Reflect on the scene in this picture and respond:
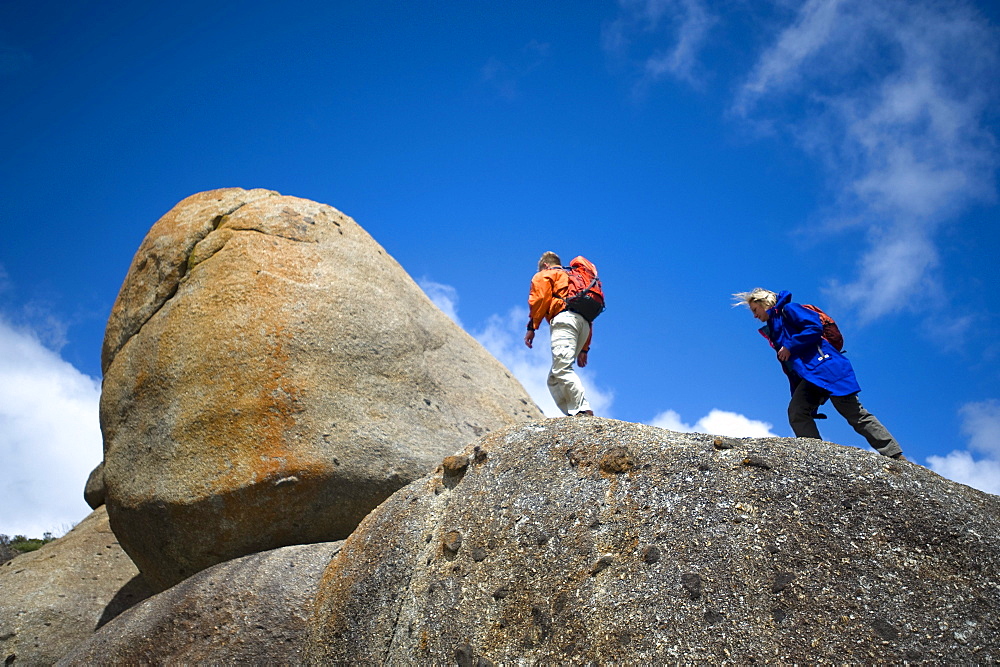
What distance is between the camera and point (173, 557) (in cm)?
618

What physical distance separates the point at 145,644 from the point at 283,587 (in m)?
0.99

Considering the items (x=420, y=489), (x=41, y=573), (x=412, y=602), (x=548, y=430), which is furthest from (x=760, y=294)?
(x=41, y=573)

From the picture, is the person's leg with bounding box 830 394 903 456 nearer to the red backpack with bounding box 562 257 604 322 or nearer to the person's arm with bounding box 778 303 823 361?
the person's arm with bounding box 778 303 823 361

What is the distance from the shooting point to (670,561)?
10.8 feet

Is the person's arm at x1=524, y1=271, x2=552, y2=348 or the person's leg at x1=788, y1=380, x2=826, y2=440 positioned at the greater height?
the person's arm at x1=524, y1=271, x2=552, y2=348

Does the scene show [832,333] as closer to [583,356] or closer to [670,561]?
[583,356]

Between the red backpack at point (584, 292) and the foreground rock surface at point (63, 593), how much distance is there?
495 cm

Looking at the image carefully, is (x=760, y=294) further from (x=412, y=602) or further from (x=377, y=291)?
(x=412, y=602)

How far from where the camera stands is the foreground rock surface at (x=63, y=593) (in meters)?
7.11

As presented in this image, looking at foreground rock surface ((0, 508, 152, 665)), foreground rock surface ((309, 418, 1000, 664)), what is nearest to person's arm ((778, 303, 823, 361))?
foreground rock surface ((309, 418, 1000, 664))

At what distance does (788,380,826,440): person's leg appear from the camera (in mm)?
5934

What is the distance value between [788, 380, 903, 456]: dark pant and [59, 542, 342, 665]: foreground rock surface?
3.54 meters

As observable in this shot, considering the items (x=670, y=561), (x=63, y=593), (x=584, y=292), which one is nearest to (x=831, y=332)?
(x=584, y=292)

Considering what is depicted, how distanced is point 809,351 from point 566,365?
1.89 meters
